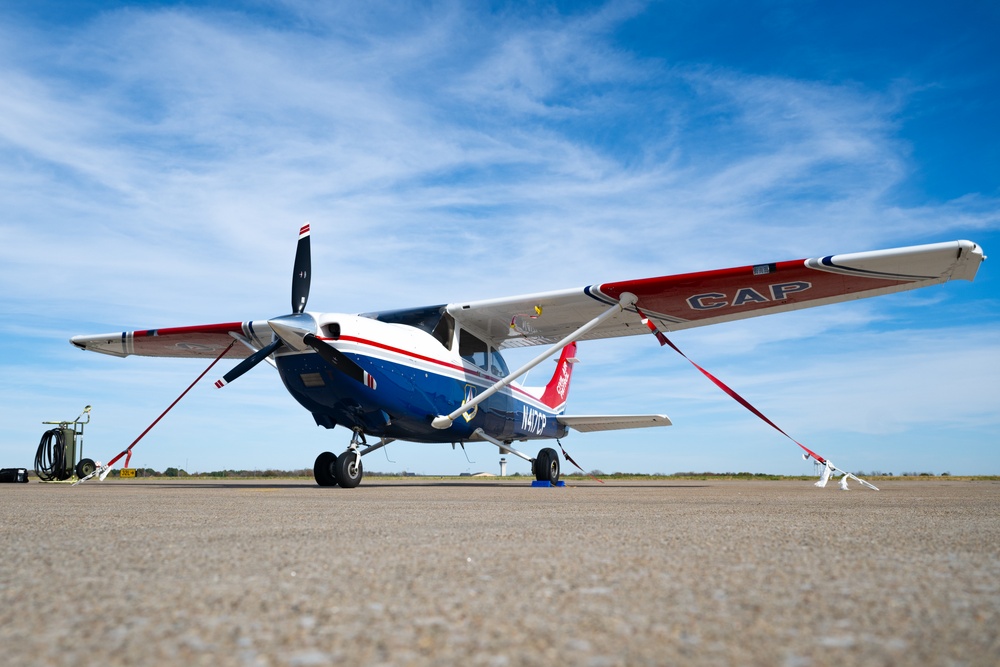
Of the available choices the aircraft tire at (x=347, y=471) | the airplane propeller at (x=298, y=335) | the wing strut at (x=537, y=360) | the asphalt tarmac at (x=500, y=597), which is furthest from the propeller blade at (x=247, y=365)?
the asphalt tarmac at (x=500, y=597)

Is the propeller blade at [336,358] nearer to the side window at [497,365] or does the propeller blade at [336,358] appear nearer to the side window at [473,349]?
the side window at [473,349]

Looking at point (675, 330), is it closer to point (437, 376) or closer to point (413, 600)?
point (437, 376)

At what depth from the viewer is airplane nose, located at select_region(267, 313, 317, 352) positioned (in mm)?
Result: 10570

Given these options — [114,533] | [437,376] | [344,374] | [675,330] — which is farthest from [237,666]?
[675,330]

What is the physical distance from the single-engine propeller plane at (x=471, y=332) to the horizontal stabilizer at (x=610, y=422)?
332mm

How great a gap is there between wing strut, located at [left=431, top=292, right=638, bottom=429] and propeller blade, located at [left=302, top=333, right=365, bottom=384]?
193cm

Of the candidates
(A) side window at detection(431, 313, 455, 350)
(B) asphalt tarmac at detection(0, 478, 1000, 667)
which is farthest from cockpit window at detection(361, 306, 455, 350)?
(B) asphalt tarmac at detection(0, 478, 1000, 667)

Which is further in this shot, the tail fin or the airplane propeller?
the tail fin

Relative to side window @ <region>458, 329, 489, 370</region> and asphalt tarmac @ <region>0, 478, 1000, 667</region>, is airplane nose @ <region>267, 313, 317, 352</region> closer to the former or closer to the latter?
side window @ <region>458, 329, 489, 370</region>

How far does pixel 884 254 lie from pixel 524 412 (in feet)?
26.9

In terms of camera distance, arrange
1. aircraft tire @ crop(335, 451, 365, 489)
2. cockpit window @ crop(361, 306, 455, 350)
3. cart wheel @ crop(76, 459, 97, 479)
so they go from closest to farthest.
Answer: aircraft tire @ crop(335, 451, 365, 489) → cockpit window @ crop(361, 306, 455, 350) → cart wheel @ crop(76, 459, 97, 479)

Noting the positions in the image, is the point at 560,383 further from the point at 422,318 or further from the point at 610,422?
the point at 422,318

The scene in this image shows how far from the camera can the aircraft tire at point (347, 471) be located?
1139 cm

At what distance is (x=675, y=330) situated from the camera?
44.9ft
